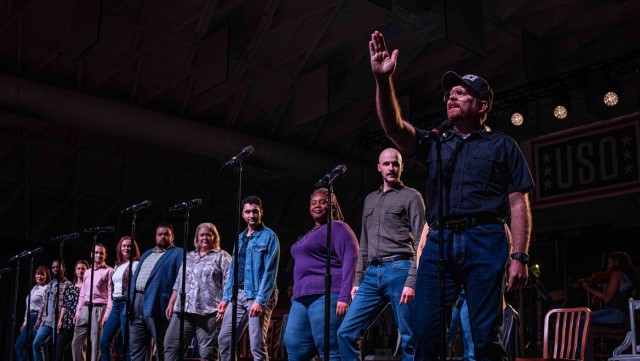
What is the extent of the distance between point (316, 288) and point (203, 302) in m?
1.52

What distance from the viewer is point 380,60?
2.89 metres

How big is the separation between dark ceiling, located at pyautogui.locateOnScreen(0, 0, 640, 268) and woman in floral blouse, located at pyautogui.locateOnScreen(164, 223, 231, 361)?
4764mm

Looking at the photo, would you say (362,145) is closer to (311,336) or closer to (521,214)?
(311,336)

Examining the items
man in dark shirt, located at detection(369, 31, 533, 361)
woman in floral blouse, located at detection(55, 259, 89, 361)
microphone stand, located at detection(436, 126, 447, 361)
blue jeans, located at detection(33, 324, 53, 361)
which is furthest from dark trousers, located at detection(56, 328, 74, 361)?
microphone stand, located at detection(436, 126, 447, 361)

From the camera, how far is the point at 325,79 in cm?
1253

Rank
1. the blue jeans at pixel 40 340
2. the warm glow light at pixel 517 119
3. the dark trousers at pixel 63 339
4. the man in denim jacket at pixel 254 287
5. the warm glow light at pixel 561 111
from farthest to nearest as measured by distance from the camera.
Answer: the warm glow light at pixel 517 119 → the warm glow light at pixel 561 111 → the blue jeans at pixel 40 340 → the dark trousers at pixel 63 339 → the man in denim jacket at pixel 254 287

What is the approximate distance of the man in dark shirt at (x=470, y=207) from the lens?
9.34 ft

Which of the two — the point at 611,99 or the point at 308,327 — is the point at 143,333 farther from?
the point at 611,99

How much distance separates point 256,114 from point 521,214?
10.9 meters

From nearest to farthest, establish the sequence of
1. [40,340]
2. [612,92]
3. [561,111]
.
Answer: [40,340] < [612,92] < [561,111]

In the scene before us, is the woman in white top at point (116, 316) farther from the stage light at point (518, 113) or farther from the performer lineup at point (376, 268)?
the stage light at point (518, 113)

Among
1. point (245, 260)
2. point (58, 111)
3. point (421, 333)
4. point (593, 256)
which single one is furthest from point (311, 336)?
point (593, 256)

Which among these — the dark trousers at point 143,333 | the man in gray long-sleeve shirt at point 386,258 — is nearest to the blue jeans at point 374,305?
the man in gray long-sleeve shirt at point 386,258

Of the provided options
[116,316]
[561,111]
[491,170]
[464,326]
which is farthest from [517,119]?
[491,170]
